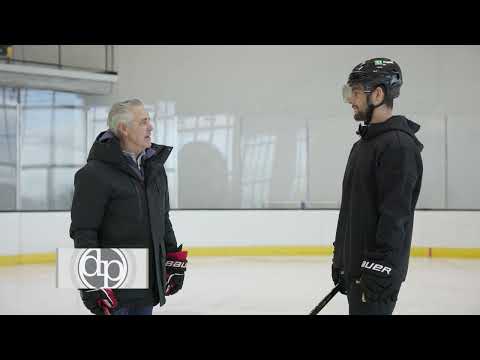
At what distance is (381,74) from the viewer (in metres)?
2.04

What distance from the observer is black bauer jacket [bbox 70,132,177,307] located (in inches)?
86.1

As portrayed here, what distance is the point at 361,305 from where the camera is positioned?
2020 mm

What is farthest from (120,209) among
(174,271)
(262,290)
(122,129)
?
(262,290)

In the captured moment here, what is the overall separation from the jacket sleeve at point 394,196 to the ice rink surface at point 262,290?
306cm

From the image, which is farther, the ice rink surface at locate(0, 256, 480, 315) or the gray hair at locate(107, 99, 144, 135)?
the ice rink surface at locate(0, 256, 480, 315)

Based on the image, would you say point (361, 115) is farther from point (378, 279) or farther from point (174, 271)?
point (174, 271)

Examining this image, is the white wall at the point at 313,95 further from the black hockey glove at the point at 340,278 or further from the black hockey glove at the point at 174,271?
the black hockey glove at the point at 340,278

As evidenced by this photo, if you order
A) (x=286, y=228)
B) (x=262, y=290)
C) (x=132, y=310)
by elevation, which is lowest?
(x=262, y=290)

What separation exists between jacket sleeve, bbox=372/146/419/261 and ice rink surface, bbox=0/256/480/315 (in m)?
3.06

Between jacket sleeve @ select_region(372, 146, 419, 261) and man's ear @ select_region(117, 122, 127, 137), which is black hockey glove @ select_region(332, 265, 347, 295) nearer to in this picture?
jacket sleeve @ select_region(372, 146, 419, 261)

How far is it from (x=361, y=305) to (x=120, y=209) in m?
1.02

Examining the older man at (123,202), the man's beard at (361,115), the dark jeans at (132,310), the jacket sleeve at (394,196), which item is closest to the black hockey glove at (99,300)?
the older man at (123,202)

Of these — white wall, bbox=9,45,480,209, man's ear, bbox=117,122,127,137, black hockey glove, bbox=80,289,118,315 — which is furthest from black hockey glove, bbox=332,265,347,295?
white wall, bbox=9,45,480,209
